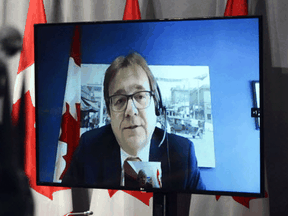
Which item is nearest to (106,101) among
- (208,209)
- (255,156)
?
(255,156)

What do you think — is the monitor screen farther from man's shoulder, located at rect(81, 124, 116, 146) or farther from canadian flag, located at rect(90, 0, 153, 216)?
canadian flag, located at rect(90, 0, 153, 216)

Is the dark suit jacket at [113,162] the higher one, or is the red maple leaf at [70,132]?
the red maple leaf at [70,132]

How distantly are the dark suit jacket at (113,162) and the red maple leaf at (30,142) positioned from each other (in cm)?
40

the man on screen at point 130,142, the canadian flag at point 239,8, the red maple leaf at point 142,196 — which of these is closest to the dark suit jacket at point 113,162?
the man on screen at point 130,142

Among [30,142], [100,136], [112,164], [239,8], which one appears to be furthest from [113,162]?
[239,8]

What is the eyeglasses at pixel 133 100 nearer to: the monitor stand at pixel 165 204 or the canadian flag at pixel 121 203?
the monitor stand at pixel 165 204

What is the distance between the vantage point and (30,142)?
159 cm

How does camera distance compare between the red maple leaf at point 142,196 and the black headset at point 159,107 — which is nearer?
the black headset at point 159,107

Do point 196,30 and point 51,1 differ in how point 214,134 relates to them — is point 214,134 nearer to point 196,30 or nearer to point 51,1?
point 196,30

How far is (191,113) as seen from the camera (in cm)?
118

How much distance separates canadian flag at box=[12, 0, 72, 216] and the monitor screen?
30 centimetres

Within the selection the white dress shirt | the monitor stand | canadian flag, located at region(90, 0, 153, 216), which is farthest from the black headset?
canadian flag, located at region(90, 0, 153, 216)

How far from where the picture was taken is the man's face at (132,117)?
1212 millimetres

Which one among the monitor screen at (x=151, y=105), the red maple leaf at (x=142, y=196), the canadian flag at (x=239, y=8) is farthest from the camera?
the red maple leaf at (x=142, y=196)
